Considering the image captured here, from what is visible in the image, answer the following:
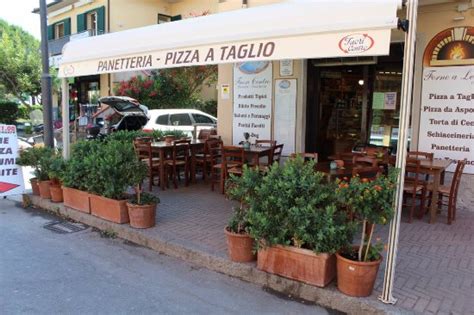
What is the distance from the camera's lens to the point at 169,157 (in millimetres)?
8258

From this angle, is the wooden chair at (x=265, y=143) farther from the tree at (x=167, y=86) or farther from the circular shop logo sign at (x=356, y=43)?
the tree at (x=167, y=86)

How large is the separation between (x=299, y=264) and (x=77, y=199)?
387 cm

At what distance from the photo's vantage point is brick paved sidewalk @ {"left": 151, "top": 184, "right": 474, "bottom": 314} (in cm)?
355

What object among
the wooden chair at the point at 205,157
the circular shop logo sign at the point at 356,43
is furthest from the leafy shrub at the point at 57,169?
the circular shop logo sign at the point at 356,43

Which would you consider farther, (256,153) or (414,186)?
(256,153)

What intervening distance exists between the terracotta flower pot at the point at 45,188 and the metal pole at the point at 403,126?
18.3ft

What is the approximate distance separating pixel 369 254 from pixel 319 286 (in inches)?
20.7

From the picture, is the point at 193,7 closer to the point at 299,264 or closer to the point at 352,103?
the point at 352,103

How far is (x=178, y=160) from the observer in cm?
830

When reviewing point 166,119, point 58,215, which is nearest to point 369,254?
point 58,215

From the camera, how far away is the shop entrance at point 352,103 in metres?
7.68

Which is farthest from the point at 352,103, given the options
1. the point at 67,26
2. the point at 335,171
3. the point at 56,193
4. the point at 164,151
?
the point at 67,26

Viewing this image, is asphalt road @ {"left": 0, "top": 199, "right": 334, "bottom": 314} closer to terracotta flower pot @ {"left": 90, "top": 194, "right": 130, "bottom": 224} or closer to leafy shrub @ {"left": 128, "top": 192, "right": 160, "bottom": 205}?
terracotta flower pot @ {"left": 90, "top": 194, "right": 130, "bottom": 224}

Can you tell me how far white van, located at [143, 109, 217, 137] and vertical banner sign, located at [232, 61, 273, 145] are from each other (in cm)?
374
